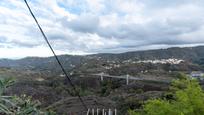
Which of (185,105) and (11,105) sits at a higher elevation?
(11,105)

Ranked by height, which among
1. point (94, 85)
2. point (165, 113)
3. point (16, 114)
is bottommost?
point (94, 85)

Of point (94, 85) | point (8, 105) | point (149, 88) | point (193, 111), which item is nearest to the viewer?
point (8, 105)

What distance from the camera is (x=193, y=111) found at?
21.0 ft

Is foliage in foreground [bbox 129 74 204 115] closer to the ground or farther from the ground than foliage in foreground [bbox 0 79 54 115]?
closer to the ground

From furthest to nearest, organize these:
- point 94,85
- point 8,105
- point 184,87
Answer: point 94,85 < point 184,87 < point 8,105

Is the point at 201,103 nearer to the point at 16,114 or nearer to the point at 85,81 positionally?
the point at 16,114

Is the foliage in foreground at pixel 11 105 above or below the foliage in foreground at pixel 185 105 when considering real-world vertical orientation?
above

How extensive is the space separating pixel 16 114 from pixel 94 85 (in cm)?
5871

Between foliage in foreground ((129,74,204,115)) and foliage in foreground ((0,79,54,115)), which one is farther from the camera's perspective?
foliage in foreground ((129,74,204,115))

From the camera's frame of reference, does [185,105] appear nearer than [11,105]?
No

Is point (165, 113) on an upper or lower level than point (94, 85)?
upper

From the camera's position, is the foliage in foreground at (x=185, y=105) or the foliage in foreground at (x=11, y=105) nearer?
the foliage in foreground at (x=11, y=105)

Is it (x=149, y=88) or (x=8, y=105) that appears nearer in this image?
(x=8, y=105)

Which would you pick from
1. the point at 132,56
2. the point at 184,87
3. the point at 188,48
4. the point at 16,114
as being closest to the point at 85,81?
the point at 184,87
